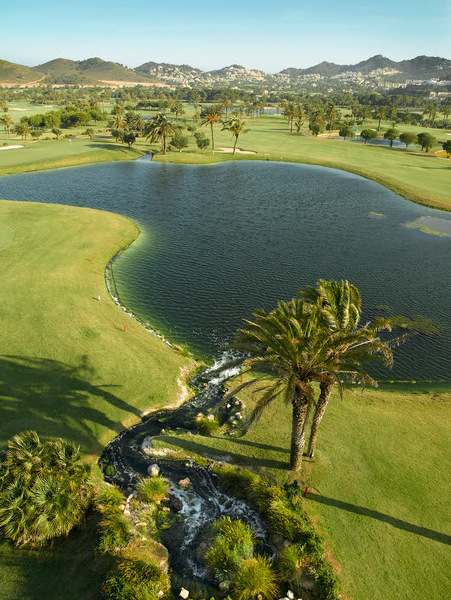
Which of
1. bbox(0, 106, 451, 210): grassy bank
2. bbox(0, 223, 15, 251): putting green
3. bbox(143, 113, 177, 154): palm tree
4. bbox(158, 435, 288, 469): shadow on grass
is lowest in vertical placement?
bbox(158, 435, 288, 469): shadow on grass

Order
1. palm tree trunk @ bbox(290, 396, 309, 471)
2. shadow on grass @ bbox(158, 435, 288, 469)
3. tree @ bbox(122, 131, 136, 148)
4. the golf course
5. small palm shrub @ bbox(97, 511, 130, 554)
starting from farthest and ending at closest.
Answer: tree @ bbox(122, 131, 136, 148)
shadow on grass @ bbox(158, 435, 288, 469)
palm tree trunk @ bbox(290, 396, 309, 471)
small palm shrub @ bbox(97, 511, 130, 554)
the golf course

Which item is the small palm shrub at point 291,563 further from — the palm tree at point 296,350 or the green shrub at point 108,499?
the green shrub at point 108,499

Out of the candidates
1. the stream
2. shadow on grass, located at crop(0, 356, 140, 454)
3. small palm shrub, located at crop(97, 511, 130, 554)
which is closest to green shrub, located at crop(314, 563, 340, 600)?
the stream

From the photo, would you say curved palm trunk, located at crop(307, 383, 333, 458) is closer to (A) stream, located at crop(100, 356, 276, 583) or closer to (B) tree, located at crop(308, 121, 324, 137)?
(A) stream, located at crop(100, 356, 276, 583)

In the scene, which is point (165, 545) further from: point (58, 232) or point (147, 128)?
point (147, 128)

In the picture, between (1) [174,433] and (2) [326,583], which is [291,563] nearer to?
(2) [326,583]

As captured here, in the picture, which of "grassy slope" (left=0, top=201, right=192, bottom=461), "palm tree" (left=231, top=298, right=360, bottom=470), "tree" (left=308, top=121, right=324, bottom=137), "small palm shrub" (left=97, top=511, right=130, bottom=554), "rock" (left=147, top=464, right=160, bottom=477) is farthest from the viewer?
"tree" (left=308, top=121, right=324, bottom=137)

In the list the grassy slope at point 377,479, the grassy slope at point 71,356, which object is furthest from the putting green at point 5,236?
the grassy slope at point 377,479

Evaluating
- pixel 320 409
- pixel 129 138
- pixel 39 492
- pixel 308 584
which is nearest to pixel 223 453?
pixel 320 409
